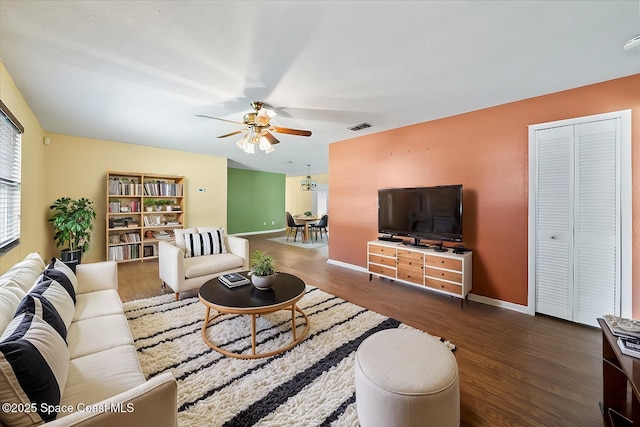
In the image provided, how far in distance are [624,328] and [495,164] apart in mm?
2089

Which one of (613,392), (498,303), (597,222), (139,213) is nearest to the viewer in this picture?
(613,392)

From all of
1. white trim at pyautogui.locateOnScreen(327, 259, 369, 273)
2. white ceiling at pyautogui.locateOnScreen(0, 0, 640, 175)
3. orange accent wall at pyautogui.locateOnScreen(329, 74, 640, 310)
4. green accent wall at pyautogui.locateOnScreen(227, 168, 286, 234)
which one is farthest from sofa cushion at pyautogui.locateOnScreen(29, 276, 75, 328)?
green accent wall at pyautogui.locateOnScreen(227, 168, 286, 234)

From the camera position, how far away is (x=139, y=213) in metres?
5.01

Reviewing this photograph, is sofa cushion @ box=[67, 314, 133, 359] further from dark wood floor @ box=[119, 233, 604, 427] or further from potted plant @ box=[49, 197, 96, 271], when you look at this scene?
potted plant @ box=[49, 197, 96, 271]

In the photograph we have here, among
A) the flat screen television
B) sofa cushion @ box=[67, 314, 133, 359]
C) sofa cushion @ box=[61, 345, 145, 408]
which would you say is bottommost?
sofa cushion @ box=[61, 345, 145, 408]

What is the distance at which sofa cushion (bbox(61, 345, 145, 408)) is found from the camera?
1.06m

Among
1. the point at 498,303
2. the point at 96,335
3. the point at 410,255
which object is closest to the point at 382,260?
the point at 410,255

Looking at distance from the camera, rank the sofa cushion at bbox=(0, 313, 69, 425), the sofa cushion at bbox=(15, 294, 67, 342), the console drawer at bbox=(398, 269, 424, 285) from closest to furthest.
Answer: the sofa cushion at bbox=(0, 313, 69, 425)
the sofa cushion at bbox=(15, 294, 67, 342)
the console drawer at bbox=(398, 269, 424, 285)

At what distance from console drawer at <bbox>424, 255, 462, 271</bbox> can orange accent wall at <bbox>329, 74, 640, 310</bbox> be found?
40 cm

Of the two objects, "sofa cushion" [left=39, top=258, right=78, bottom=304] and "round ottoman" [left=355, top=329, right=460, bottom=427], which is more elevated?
"sofa cushion" [left=39, top=258, right=78, bottom=304]

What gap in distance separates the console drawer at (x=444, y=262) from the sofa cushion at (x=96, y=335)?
305 cm

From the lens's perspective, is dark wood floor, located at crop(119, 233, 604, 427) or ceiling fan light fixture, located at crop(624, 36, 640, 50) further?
ceiling fan light fixture, located at crop(624, 36, 640, 50)

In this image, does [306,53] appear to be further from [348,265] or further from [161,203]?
[161,203]

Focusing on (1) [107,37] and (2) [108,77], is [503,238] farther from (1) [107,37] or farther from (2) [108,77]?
(2) [108,77]
